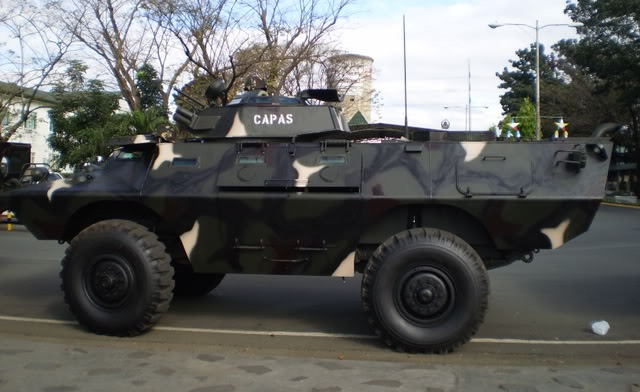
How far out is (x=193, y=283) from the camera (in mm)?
8539

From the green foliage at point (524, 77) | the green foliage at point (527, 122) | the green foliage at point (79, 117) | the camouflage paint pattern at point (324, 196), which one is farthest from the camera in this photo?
the green foliage at point (524, 77)

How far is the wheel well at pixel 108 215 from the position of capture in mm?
7012

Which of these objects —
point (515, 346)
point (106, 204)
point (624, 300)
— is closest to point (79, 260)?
point (106, 204)

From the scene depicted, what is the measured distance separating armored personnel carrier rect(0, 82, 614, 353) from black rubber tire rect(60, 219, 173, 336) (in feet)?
0.04

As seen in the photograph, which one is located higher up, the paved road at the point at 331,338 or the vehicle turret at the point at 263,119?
the vehicle turret at the point at 263,119

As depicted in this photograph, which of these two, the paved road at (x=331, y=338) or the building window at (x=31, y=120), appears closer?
the paved road at (x=331, y=338)

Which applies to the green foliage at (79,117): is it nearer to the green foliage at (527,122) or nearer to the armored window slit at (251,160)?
the green foliage at (527,122)

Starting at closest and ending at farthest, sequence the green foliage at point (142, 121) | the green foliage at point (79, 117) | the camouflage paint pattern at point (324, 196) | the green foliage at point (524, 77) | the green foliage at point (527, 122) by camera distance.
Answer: the camouflage paint pattern at point (324, 196), the green foliage at point (142, 121), the green foliage at point (79, 117), the green foliage at point (527, 122), the green foliage at point (524, 77)

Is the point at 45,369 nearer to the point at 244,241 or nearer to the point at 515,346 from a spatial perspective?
the point at 244,241

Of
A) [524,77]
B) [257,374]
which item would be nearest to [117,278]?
[257,374]

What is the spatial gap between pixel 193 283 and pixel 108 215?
5.51ft

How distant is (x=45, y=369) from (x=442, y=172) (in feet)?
11.6

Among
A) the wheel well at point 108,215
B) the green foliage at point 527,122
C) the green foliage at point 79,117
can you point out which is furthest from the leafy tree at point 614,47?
the wheel well at point 108,215

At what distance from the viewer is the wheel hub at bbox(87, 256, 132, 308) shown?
6594 millimetres
